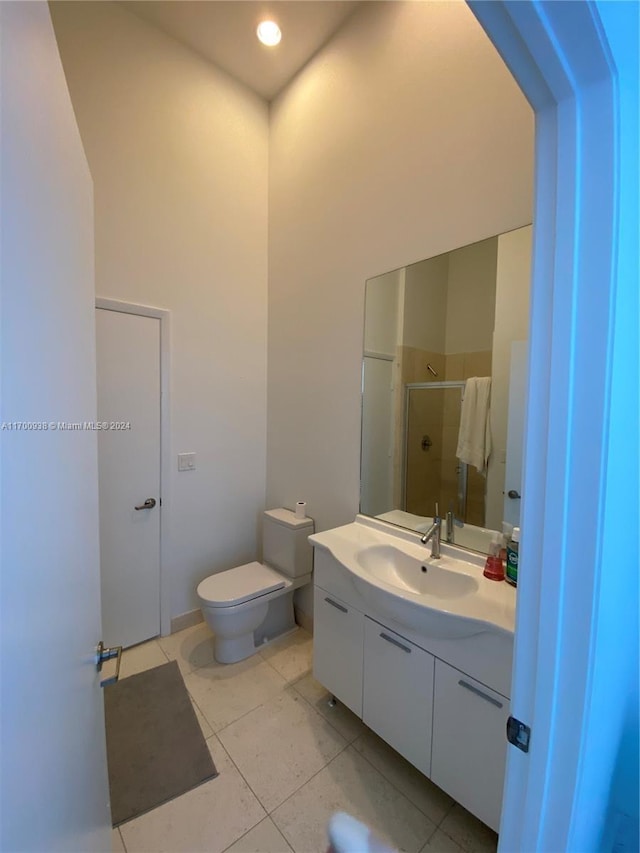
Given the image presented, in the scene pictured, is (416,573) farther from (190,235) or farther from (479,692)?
(190,235)

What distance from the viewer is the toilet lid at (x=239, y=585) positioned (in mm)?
1867

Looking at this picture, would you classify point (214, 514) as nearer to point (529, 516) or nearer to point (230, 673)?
point (230, 673)

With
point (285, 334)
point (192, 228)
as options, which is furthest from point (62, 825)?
point (192, 228)

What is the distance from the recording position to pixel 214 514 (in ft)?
7.88

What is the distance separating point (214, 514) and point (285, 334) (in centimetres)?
135

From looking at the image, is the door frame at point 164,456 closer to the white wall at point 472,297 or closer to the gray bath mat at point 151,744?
the gray bath mat at point 151,744

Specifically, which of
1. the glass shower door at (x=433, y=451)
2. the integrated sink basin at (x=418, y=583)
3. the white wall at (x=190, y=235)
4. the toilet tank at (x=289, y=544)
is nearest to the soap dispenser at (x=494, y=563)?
the integrated sink basin at (x=418, y=583)

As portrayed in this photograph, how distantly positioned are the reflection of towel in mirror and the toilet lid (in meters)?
1.32

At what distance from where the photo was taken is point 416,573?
145cm

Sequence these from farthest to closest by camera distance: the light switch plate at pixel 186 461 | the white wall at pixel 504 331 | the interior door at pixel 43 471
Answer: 1. the light switch plate at pixel 186 461
2. the white wall at pixel 504 331
3. the interior door at pixel 43 471

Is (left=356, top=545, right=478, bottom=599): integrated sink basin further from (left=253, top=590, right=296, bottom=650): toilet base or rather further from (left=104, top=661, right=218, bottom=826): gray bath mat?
(left=104, top=661, right=218, bottom=826): gray bath mat

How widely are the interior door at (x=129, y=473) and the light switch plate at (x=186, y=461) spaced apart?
5.2 inches

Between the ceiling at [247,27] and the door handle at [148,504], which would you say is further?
the door handle at [148,504]

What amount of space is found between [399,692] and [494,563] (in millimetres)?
607
